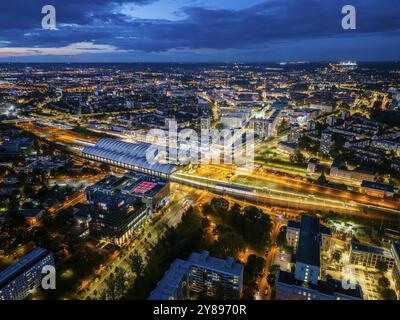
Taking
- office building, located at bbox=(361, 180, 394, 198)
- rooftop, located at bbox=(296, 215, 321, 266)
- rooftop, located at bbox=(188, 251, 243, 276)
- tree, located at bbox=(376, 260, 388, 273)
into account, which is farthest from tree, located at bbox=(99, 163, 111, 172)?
tree, located at bbox=(376, 260, 388, 273)

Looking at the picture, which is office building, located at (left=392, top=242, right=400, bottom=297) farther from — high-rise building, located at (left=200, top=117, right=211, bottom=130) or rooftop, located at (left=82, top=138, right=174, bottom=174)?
high-rise building, located at (left=200, top=117, right=211, bottom=130)

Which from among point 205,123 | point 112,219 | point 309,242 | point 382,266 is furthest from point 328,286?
point 205,123

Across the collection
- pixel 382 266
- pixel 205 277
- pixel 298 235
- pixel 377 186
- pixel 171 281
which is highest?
pixel 377 186

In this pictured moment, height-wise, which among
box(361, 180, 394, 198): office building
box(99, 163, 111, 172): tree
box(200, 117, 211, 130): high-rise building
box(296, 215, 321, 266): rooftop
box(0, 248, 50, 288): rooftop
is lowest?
box(0, 248, 50, 288): rooftop

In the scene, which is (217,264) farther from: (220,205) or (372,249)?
(372,249)
